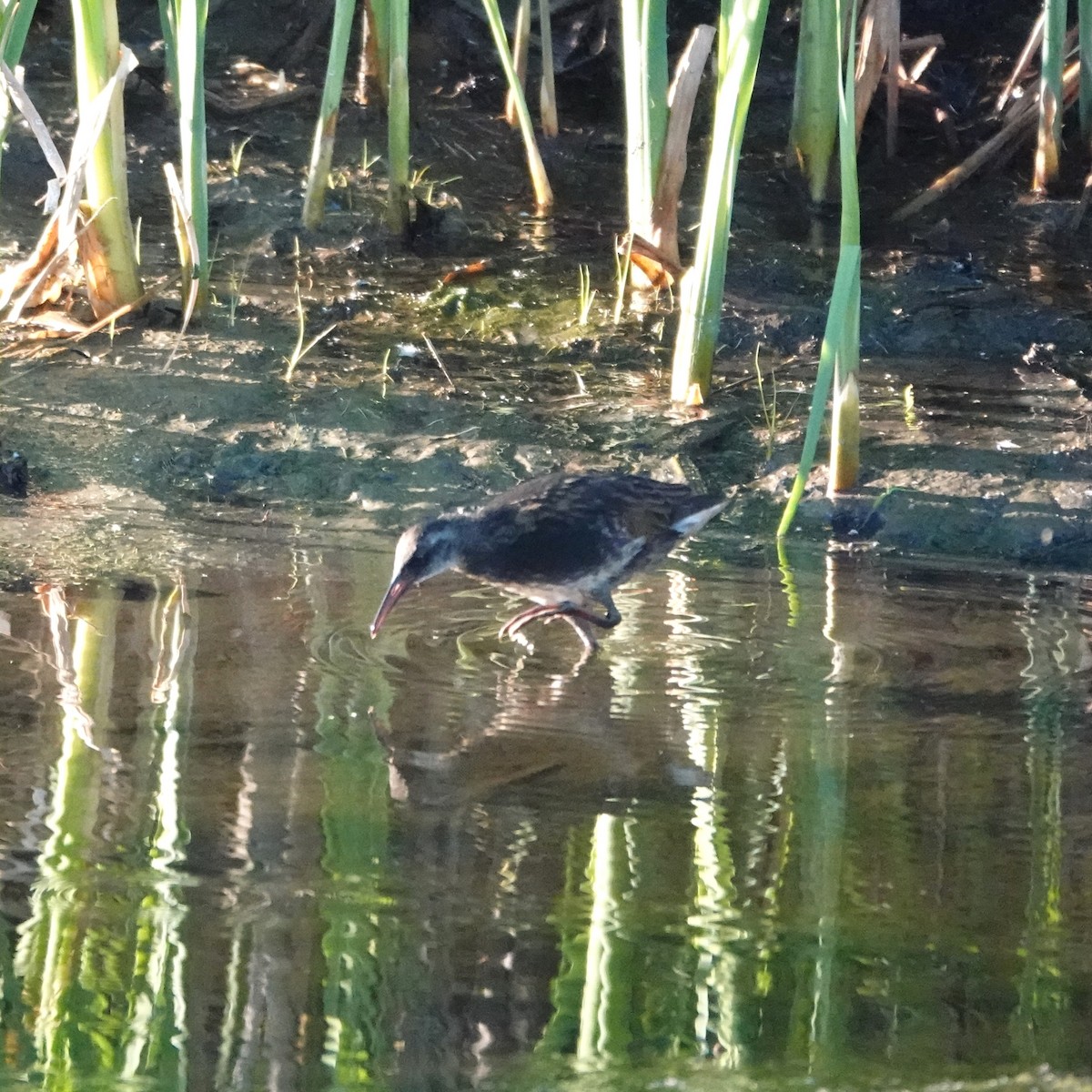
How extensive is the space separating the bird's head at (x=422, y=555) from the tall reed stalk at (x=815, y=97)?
2.77 m

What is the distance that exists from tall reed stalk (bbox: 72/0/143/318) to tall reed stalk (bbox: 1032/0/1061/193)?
11.7ft

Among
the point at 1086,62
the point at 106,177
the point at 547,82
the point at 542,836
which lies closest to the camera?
the point at 542,836

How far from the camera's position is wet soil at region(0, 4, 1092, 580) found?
5.26 metres

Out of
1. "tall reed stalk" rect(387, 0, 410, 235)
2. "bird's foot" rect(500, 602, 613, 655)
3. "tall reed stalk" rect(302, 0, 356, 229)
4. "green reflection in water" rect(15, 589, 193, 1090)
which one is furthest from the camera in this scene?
"tall reed stalk" rect(387, 0, 410, 235)

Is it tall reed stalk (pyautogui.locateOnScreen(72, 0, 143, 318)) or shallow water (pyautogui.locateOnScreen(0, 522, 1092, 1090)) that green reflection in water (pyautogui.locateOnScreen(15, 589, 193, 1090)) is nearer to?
shallow water (pyautogui.locateOnScreen(0, 522, 1092, 1090))

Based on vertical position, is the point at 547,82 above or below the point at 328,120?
above

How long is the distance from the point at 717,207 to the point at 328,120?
189 centimetres

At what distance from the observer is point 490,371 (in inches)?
239

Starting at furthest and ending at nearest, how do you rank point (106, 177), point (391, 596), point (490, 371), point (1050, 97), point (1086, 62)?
point (1086, 62)
point (1050, 97)
point (490, 371)
point (106, 177)
point (391, 596)

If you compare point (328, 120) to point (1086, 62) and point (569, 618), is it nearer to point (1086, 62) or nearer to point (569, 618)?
point (569, 618)

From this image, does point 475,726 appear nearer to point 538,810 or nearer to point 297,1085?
point 538,810

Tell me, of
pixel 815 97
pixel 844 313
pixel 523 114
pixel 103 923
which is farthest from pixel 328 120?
pixel 103 923

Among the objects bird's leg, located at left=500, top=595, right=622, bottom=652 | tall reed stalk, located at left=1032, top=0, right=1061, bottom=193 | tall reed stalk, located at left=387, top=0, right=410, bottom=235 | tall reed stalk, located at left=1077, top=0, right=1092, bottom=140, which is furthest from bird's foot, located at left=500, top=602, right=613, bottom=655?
tall reed stalk, located at left=1077, top=0, right=1092, bottom=140

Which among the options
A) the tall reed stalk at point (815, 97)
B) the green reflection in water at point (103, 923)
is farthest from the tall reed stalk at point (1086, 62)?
the green reflection in water at point (103, 923)
